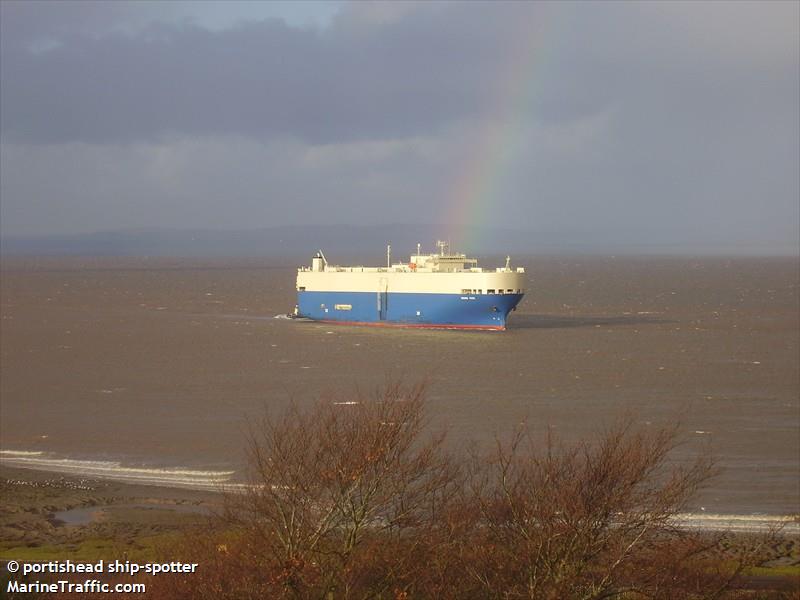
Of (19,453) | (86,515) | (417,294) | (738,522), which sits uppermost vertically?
(417,294)

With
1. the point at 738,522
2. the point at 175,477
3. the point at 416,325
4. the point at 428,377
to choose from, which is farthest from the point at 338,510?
the point at 416,325

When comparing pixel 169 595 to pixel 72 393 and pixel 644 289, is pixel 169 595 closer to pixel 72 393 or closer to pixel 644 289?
pixel 72 393

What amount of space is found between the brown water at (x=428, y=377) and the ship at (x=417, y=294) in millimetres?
1148

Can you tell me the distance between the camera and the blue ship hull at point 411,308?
48.5 m

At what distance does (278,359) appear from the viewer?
127 ft

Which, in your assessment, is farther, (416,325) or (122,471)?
(416,325)

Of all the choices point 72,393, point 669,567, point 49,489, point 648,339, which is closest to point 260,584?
point 669,567

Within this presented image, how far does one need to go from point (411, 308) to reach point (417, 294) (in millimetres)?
881

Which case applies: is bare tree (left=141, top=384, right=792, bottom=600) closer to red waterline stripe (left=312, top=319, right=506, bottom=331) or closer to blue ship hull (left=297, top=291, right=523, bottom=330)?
blue ship hull (left=297, top=291, right=523, bottom=330)

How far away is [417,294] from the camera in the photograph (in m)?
50.6

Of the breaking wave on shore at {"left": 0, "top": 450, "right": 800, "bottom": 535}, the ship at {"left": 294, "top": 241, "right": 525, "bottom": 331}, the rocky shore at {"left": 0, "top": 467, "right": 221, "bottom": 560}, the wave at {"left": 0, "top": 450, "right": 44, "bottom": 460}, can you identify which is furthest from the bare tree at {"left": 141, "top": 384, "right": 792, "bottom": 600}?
the ship at {"left": 294, "top": 241, "right": 525, "bottom": 331}

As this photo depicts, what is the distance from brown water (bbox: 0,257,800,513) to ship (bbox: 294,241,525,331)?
115 cm

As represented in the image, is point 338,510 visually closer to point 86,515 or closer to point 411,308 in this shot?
point 86,515

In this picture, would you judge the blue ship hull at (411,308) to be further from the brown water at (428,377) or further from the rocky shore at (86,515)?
the rocky shore at (86,515)
